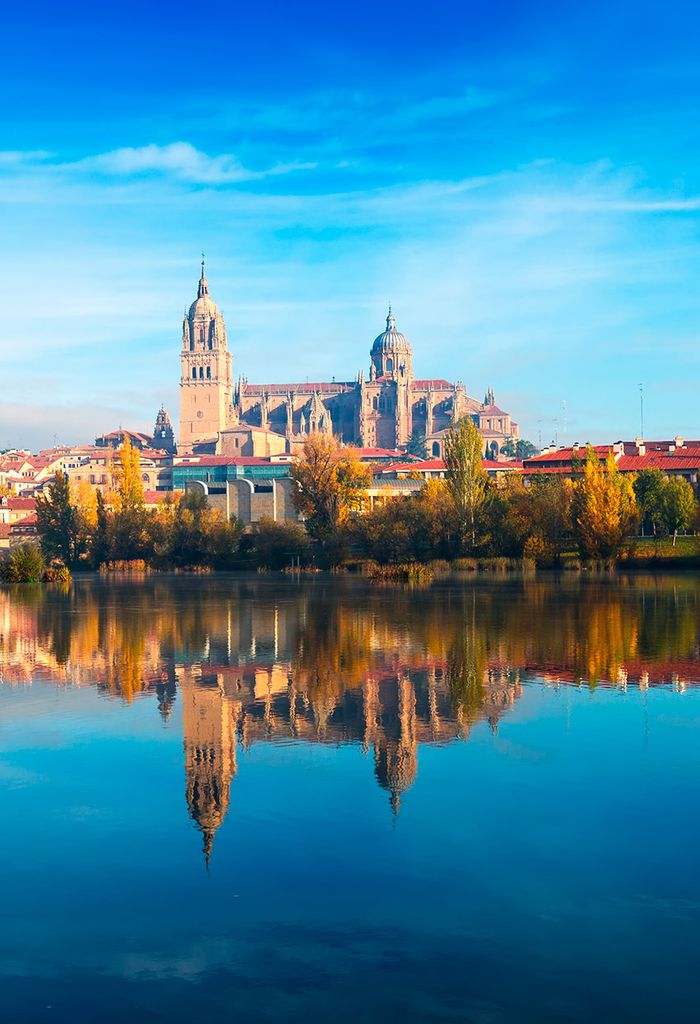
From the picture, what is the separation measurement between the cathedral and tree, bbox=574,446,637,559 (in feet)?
387

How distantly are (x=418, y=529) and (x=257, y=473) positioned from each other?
72.4 m

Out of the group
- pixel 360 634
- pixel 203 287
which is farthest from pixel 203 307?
pixel 360 634

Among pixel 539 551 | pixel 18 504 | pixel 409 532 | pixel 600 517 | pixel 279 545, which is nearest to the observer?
pixel 600 517

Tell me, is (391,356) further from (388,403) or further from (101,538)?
(101,538)

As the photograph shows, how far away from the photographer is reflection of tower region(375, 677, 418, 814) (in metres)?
10.6

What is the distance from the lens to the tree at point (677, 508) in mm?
58812

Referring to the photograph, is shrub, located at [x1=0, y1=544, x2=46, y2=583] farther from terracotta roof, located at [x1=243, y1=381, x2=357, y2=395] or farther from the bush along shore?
terracotta roof, located at [x1=243, y1=381, x2=357, y2=395]

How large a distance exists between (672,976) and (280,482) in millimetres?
78723

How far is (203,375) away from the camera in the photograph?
591 feet

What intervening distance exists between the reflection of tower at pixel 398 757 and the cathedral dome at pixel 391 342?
181716mm

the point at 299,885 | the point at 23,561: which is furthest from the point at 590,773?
the point at 23,561

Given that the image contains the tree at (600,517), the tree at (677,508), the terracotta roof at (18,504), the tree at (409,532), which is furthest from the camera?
the terracotta roof at (18,504)

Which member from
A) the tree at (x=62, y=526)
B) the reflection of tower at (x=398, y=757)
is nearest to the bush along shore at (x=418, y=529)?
the tree at (x=62, y=526)

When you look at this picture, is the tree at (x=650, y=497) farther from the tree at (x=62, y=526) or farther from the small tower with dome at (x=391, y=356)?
the small tower with dome at (x=391, y=356)
